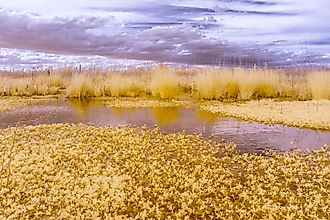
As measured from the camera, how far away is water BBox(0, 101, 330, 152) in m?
9.66

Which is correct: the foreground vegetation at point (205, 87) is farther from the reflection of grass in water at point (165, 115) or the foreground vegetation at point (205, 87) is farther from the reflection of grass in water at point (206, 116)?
the reflection of grass in water at point (206, 116)

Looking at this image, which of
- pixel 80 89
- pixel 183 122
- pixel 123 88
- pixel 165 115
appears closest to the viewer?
pixel 183 122

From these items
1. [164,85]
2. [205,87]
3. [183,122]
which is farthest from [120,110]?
[205,87]

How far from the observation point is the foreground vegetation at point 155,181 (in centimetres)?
552

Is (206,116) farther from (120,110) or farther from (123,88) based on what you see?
(123,88)

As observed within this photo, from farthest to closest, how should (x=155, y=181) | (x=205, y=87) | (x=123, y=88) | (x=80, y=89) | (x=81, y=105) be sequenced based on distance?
(x=123, y=88) → (x=80, y=89) → (x=205, y=87) → (x=81, y=105) → (x=155, y=181)

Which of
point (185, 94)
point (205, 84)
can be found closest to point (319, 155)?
point (205, 84)

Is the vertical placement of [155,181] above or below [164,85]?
below

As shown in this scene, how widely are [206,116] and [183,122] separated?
139 cm

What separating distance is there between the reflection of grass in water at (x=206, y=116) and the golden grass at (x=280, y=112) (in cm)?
39

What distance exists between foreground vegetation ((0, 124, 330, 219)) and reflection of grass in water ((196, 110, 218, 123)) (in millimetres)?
3167

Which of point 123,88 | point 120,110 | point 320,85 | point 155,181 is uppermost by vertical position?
point 320,85

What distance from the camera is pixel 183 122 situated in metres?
12.4

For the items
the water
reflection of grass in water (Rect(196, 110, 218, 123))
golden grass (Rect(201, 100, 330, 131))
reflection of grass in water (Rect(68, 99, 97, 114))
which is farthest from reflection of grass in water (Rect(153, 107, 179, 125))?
reflection of grass in water (Rect(68, 99, 97, 114))
